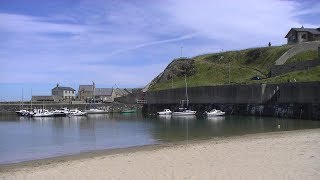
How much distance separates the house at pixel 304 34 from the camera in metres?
85.6

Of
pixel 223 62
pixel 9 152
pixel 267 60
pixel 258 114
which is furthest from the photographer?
pixel 223 62

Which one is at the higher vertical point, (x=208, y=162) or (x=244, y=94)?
(x=244, y=94)

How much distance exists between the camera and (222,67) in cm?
9081

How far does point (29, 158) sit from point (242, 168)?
1382 cm

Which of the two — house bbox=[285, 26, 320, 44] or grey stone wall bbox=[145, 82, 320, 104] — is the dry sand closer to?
grey stone wall bbox=[145, 82, 320, 104]

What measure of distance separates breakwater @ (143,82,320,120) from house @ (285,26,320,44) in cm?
2629

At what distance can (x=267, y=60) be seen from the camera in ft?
278

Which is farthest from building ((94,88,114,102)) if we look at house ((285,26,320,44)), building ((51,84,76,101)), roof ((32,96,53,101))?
house ((285,26,320,44))

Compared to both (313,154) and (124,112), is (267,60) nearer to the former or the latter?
(124,112)

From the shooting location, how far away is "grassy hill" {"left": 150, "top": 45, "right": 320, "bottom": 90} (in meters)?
81.8

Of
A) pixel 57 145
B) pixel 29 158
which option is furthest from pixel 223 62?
pixel 29 158

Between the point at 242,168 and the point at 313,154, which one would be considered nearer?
the point at 242,168

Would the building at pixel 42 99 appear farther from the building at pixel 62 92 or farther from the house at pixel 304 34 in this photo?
the house at pixel 304 34

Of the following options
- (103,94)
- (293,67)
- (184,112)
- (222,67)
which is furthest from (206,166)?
(103,94)
